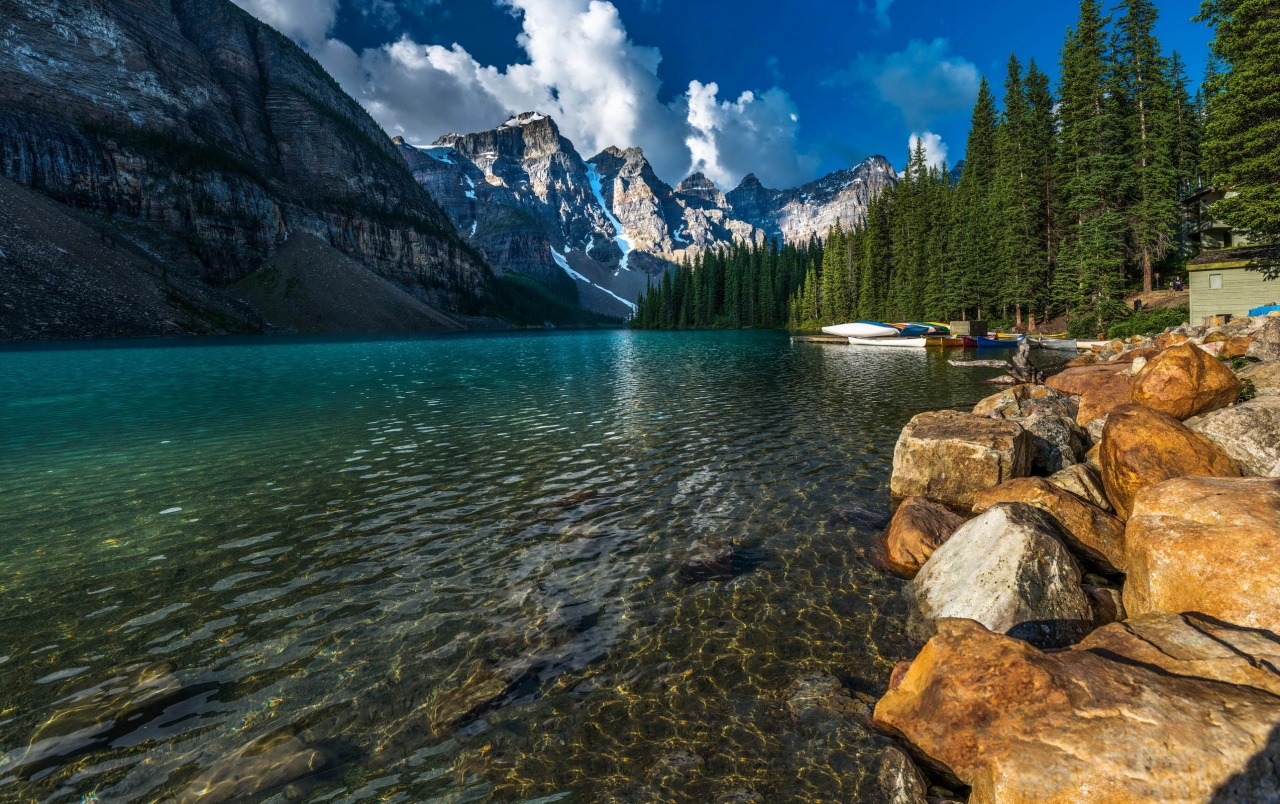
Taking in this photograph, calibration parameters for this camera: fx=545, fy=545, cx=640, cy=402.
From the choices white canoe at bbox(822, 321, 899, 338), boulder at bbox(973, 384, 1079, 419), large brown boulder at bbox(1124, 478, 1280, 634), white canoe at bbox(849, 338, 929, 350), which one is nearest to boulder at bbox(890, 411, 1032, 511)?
boulder at bbox(973, 384, 1079, 419)

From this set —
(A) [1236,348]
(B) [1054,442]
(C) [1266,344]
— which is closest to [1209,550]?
(B) [1054,442]

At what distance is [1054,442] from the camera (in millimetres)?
13250

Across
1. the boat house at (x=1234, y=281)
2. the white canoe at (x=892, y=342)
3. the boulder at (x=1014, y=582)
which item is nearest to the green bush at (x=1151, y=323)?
the boat house at (x=1234, y=281)

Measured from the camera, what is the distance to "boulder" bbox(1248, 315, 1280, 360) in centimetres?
1698

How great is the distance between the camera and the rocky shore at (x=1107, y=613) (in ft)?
13.5

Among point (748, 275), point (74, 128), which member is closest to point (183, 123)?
point (74, 128)

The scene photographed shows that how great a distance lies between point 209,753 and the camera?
5578 mm

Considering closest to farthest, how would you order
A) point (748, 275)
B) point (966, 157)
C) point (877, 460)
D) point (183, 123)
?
point (877, 460) → point (966, 157) → point (748, 275) → point (183, 123)

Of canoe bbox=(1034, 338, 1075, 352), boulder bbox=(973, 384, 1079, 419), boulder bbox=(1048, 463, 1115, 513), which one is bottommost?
boulder bbox=(1048, 463, 1115, 513)

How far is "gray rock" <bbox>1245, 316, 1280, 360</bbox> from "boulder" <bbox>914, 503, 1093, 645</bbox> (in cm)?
1621

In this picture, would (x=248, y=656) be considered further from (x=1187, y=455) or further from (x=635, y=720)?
(x=1187, y=455)

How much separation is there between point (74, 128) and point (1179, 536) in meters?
218

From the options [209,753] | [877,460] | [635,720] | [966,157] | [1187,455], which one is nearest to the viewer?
[209,753]

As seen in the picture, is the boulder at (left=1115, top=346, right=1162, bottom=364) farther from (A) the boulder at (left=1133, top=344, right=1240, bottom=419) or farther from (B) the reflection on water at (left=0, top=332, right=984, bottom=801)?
(B) the reflection on water at (left=0, top=332, right=984, bottom=801)
